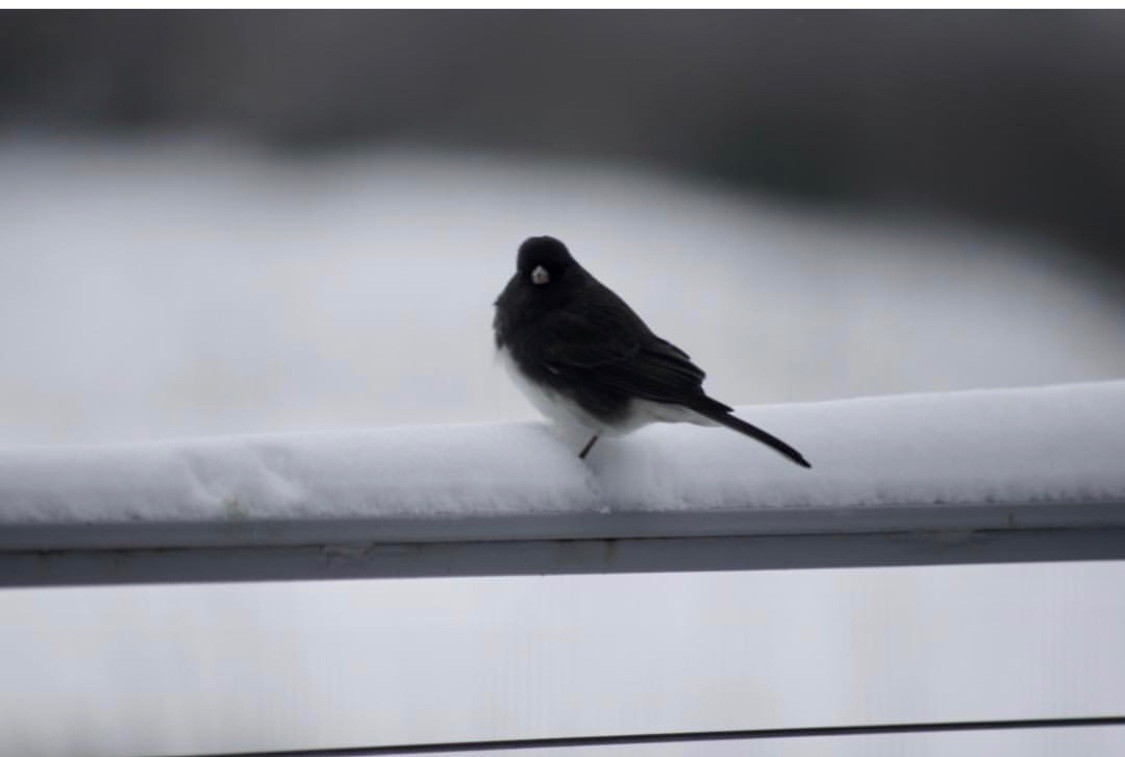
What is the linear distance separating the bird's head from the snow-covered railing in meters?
1.23

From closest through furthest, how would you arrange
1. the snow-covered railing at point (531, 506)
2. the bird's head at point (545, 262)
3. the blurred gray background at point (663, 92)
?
the snow-covered railing at point (531, 506)
the bird's head at point (545, 262)
the blurred gray background at point (663, 92)

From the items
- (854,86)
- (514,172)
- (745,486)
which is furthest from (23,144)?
(745,486)

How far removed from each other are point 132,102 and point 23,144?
0.69m

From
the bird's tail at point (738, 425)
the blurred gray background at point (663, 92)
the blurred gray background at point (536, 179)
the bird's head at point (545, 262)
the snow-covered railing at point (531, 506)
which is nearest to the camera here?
the snow-covered railing at point (531, 506)

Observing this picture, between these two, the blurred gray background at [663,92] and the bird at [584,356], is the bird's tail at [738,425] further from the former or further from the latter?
the blurred gray background at [663,92]

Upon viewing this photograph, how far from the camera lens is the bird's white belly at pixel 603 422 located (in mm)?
2357

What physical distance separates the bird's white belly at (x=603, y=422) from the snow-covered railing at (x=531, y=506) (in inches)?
23.9

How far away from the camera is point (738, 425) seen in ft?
6.08

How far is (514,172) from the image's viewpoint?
618 cm

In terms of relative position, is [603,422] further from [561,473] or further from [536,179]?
[536,179]

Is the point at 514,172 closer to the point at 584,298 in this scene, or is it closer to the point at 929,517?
the point at 584,298

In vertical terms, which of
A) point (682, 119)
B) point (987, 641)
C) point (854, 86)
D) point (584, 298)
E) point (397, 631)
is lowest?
point (397, 631)

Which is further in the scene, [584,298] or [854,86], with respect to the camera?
[854,86]

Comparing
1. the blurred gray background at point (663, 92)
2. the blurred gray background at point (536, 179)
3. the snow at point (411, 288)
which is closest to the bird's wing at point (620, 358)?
the snow at point (411, 288)
